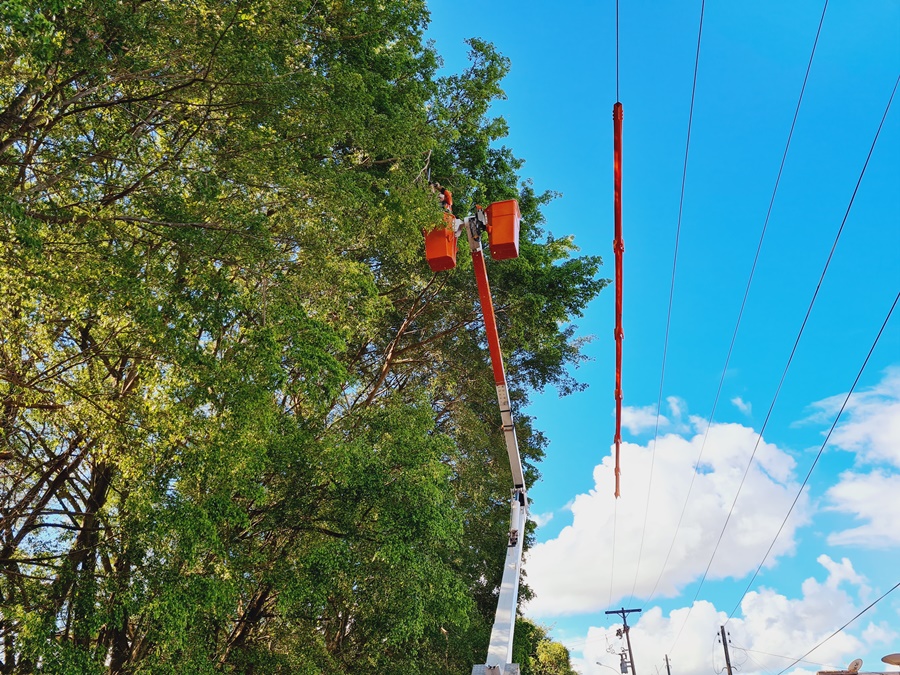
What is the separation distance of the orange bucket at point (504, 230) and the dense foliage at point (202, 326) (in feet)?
3.67

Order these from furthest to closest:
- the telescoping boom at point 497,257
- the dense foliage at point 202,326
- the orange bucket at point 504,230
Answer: the orange bucket at point 504,230 → the telescoping boom at point 497,257 → the dense foliage at point 202,326

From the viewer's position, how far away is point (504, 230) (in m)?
7.77

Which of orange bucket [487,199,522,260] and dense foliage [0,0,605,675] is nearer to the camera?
dense foliage [0,0,605,675]

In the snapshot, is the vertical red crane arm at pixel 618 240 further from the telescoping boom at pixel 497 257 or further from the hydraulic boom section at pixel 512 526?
the hydraulic boom section at pixel 512 526

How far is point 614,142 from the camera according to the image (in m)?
6.68

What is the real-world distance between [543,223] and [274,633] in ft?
33.9

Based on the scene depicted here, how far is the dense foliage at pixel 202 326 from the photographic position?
6898 mm

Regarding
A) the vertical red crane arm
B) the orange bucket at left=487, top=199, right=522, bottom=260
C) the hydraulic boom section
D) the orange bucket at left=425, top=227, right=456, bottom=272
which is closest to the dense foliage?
the orange bucket at left=425, top=227, right=456, bottom=272

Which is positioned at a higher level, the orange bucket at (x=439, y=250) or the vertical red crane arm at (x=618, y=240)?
the vertical red crane arm at (x=618, y=240)

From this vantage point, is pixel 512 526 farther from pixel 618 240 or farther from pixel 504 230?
pixel 504 230

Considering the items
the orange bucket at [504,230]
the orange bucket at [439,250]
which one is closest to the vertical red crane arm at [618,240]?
the orange bucket at [504,230]

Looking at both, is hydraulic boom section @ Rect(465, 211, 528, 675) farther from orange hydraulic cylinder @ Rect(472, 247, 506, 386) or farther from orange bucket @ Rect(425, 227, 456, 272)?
orange bucket @ Rect(425, 227, 456, 272)

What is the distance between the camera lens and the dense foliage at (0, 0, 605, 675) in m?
6.90

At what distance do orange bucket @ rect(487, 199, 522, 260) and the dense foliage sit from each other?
3.67 feet
